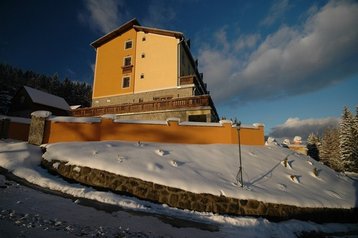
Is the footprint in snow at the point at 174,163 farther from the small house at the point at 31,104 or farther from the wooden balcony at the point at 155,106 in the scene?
the small house at the point at 31,104

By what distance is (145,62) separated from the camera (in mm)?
26734

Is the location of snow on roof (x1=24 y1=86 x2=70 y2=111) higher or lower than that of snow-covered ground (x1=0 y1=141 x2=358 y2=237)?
higher

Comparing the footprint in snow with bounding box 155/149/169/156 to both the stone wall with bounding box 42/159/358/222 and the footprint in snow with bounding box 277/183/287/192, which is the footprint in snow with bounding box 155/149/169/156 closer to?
the stone wall with bounding box 42/159/358/222

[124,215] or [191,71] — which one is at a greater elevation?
[191,71]

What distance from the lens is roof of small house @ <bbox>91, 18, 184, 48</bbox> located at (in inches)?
1013

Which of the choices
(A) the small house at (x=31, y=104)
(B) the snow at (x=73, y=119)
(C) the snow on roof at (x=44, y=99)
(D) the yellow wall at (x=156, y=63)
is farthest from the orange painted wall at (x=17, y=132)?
(C) the snow on roof at (x=44, y=99)

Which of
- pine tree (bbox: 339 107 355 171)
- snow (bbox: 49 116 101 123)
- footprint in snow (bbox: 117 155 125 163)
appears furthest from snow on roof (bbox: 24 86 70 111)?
pine tree (bbox: 339 107 355 171)

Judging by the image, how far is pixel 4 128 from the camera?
15.9 metres

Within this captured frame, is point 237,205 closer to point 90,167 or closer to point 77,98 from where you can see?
point 90,167

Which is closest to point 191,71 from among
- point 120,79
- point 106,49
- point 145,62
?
point 145,62

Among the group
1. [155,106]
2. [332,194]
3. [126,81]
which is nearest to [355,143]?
[332,194]

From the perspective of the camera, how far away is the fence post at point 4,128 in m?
15.9

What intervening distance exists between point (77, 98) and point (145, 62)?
2049 inches

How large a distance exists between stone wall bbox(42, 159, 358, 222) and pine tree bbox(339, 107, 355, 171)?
122 feet
